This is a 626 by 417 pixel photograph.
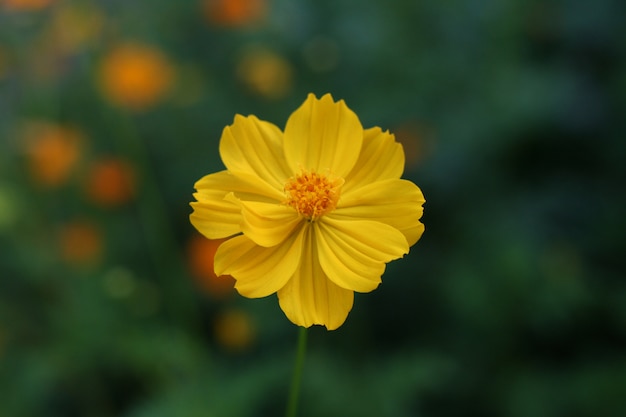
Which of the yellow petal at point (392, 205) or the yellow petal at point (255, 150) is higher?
the yellow petal at point (255, 150)

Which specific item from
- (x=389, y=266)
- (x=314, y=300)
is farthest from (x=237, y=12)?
(x=314, y=300)

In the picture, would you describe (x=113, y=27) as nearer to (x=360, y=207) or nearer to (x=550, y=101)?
(x=550, y=101)

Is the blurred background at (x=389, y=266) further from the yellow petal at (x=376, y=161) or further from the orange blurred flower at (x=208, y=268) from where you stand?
the yellow petal at (x=376, y=161)

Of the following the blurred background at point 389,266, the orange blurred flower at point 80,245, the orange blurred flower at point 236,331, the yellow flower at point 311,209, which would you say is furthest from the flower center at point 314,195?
the orange blurred flower at point 80,245

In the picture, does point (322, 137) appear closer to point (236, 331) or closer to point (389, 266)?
point (236, 331)

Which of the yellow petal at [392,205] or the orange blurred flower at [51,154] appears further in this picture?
the orange blurred flower at [51,154]

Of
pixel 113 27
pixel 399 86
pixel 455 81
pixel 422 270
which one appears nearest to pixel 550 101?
pixel 455 81

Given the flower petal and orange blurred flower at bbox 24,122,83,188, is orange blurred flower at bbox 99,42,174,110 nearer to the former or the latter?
orange blurred flower at bbox 24,122,83,188
